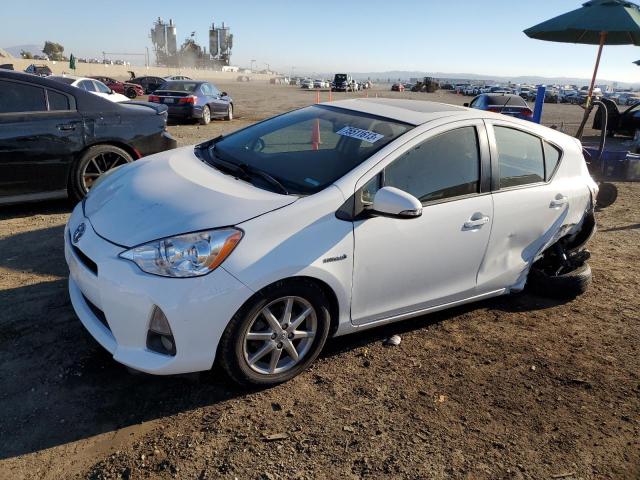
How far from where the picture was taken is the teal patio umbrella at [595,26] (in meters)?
7.75

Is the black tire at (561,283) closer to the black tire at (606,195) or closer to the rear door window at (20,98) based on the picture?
the black tire at (606,195)

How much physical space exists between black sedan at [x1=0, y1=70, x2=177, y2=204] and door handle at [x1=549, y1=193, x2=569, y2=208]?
4486 mm

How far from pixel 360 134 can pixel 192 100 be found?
13275 mm

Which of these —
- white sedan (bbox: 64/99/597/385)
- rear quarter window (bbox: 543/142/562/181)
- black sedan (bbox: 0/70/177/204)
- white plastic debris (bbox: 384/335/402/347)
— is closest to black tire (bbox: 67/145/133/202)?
black sedan (bbox: 0/70/177/204)

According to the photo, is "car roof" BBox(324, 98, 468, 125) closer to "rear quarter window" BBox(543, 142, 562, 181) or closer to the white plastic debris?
"rear quarter window" BBox(543, 142, 562, 181)

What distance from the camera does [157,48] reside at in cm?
15488

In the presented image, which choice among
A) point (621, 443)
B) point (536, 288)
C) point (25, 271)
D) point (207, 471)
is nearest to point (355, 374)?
point (207, 471)

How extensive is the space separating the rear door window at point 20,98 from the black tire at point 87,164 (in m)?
0.64

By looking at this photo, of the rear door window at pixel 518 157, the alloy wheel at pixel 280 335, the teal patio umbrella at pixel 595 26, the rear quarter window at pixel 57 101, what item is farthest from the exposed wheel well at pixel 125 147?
the teal patio umbrella at pixel 595 26

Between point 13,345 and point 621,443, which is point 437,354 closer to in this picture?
point 621,443

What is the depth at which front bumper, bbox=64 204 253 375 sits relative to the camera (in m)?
2.45

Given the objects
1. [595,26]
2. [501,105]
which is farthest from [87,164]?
[501,105]

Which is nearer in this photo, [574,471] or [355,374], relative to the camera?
[574,471]

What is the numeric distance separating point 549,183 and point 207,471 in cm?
318
